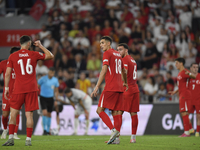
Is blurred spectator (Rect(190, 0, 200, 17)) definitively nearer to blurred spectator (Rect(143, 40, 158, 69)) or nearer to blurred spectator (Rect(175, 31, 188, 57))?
blurred spectator (Rect(175, 31, 188, 57))

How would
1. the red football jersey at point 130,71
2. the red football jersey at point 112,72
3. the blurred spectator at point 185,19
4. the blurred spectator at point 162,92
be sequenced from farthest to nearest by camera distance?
the blurred spectator at point 185,19, the blurred spectator at point 162,92, the red football jersey at point 130,71, the red football jersey at point 112,72

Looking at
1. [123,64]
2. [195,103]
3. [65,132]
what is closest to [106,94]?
[123,64]

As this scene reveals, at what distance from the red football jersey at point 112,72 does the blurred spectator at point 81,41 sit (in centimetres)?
988

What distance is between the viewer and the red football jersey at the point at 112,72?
7047 millimetres

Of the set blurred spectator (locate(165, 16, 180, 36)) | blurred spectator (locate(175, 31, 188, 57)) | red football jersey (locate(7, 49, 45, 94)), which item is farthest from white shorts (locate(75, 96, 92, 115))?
blurred spectator (locate(165, 16, 180, 36))

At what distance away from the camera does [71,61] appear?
16.2 meters

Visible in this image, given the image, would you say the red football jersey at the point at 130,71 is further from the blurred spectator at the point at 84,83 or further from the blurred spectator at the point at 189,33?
the blurred spectator at the point at 189,33

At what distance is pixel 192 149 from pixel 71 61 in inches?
423

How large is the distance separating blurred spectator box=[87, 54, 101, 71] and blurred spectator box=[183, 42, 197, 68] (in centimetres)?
419

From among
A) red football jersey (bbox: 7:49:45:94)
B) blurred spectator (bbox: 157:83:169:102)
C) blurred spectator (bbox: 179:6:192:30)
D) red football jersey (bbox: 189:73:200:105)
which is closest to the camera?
red football jersey (bbox: 7:49:45:94)

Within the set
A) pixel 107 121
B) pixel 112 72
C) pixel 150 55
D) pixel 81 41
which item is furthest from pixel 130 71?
pixel 81 41

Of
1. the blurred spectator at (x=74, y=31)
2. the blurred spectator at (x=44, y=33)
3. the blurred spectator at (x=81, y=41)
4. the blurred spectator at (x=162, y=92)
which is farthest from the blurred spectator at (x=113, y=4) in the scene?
the blurred spectator at (x=162, y=92)

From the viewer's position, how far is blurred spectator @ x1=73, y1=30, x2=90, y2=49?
17.0m

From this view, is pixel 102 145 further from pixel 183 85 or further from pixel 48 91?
pixel 48 91
